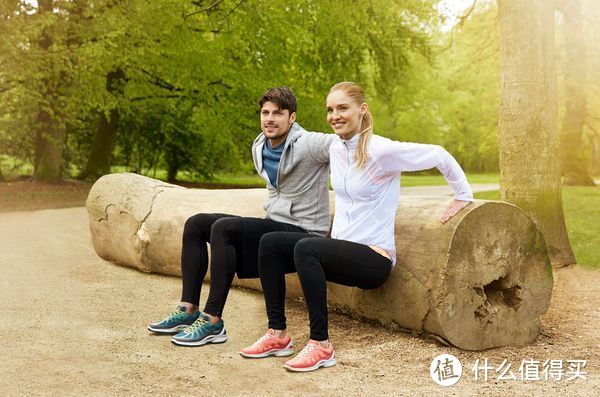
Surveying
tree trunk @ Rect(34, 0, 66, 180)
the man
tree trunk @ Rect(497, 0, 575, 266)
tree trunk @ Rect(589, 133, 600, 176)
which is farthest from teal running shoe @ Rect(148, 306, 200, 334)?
tree trunk @ Rect(589, 133, 600, 176)

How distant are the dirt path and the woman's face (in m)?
1.32

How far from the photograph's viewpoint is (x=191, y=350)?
166 inches

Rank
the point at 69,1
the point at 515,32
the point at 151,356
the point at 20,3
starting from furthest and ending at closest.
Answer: the point at 69,1 < the point at 20,3 < the point at 515,32 < the point at 151,356

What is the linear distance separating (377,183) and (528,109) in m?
3.41

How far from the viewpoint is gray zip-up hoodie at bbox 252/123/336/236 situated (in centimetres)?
442

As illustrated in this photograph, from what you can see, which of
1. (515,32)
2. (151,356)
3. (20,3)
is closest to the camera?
(151,356)

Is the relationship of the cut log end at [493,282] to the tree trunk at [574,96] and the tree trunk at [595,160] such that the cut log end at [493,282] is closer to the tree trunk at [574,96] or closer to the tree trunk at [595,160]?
the tree trunk at [574,96]

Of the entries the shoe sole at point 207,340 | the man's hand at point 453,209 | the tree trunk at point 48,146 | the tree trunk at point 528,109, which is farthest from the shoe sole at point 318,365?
the tree trunk at point 48,146

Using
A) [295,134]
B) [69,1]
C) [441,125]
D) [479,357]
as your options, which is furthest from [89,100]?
[441,125]

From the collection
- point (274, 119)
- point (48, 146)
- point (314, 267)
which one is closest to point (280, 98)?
point (274, 119)

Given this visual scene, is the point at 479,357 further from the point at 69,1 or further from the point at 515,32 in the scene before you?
the point at 69,1

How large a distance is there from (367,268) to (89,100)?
44.3ft

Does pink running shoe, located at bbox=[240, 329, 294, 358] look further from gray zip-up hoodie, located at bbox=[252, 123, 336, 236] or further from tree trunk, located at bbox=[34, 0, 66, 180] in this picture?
tree trunk, located at bbox=[34, 0, 66, 180]

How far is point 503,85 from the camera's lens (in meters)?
6.98
